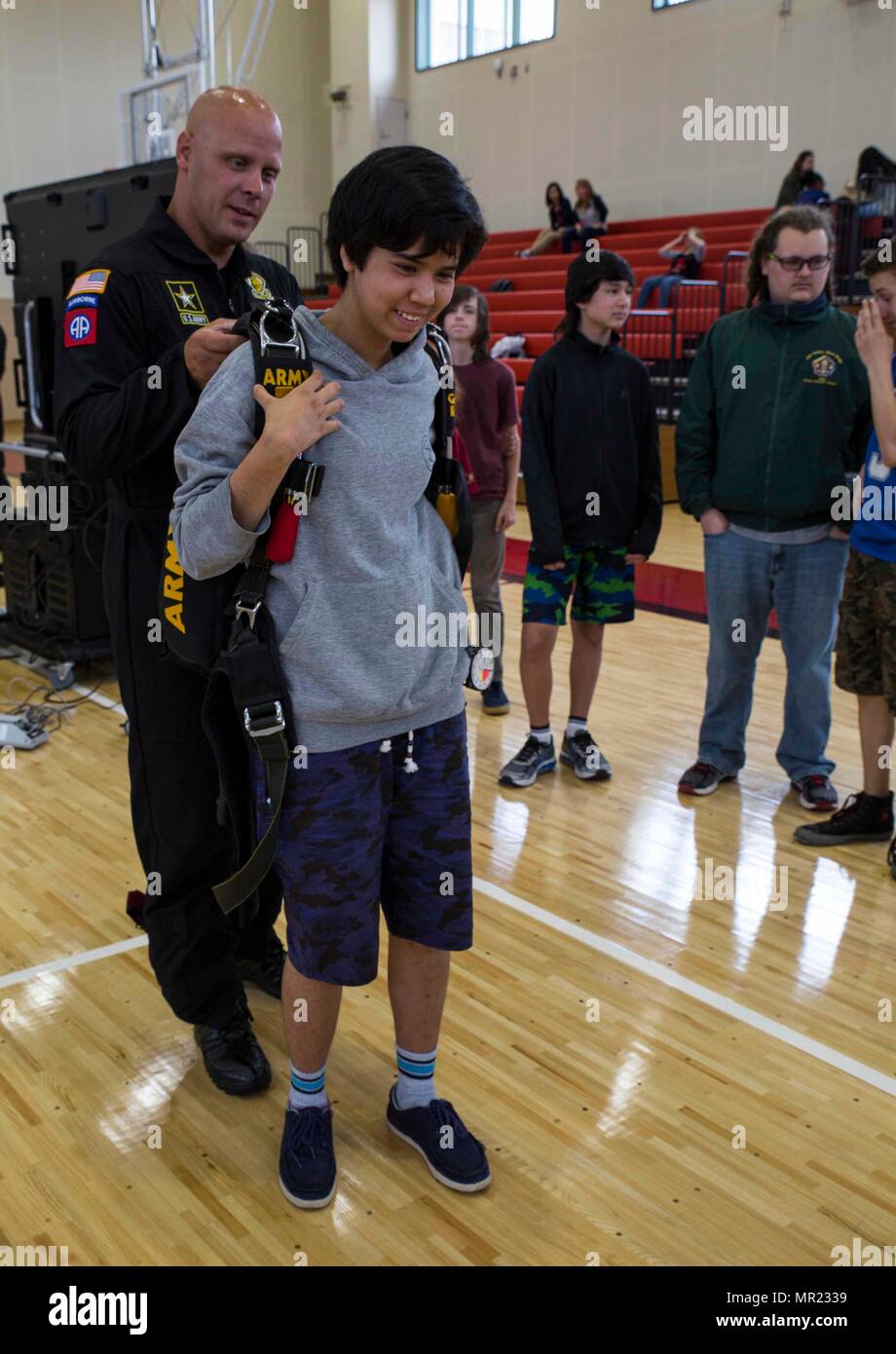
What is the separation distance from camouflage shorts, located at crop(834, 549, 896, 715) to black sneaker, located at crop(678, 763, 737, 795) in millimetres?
571

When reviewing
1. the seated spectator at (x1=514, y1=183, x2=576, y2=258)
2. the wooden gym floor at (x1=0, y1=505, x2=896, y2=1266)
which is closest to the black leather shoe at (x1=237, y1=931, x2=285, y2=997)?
the wooden gym floor at (x1=0, y1=505, x2=896, y2=1266)

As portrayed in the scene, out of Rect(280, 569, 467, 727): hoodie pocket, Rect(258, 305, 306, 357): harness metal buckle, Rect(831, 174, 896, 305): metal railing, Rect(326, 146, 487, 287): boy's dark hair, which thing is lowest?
Rect(280, 569, 467, 727): hoodie pocket

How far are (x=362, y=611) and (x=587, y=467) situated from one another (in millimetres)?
2053

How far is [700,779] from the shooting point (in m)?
3.64

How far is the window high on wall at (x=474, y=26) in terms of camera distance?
14578 millimetres

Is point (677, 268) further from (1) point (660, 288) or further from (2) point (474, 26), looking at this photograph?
(2) point (474, 26)

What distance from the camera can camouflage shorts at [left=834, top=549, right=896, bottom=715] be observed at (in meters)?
3.03

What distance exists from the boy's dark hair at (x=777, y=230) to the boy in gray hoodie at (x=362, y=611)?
1986 mm

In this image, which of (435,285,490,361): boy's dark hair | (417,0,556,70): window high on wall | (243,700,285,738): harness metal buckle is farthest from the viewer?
(417,0,556,70): window high on wall

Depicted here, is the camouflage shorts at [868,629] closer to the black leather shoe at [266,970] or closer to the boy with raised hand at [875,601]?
the boy with raised hand at [875,601]

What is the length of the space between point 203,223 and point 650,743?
2627 mm

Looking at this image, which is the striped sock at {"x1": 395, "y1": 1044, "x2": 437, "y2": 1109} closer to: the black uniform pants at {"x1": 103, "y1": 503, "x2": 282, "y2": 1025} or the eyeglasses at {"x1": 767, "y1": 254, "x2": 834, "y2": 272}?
the black uniform pants at {"x1": 103, "y1": 503, "x2": 282, "y2": 1025}

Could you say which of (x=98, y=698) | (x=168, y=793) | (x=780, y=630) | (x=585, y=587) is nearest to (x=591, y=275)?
(x=585, y=587)

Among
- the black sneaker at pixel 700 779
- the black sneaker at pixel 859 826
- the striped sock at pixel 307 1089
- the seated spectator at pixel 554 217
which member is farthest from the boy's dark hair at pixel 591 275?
the seated spectator at pixel 554 217
